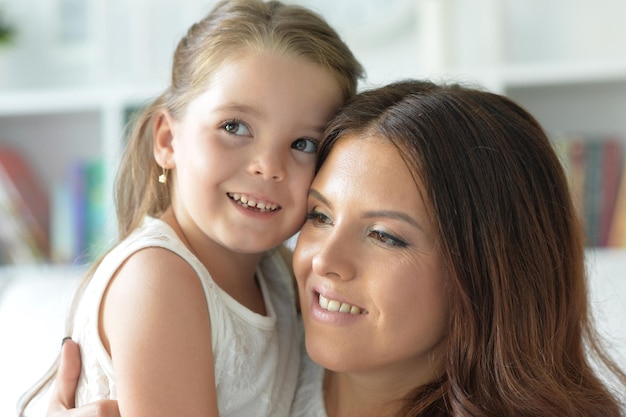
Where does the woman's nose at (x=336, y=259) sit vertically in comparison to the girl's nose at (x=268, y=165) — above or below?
below

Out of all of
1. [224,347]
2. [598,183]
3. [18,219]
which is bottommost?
[18,219]

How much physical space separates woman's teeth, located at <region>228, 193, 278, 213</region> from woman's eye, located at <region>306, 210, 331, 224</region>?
63 mm

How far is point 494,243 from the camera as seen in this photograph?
4.59ft

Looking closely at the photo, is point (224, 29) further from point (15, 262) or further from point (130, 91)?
point (15, 262)

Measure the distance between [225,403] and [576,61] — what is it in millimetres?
2054

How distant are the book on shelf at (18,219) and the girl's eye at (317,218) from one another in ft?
6.69

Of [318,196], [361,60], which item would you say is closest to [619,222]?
[361,60]

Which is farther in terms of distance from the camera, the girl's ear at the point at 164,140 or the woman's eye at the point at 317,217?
the girl's ear at the point at 164,140

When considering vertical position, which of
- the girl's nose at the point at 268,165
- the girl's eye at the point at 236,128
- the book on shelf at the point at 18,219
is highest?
the girl's eye at the point at 236,128

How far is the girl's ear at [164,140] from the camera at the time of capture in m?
1.66

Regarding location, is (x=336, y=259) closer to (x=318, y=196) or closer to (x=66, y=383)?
(x=318, y=196)

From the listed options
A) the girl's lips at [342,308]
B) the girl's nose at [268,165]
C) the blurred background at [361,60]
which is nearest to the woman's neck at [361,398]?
the girl's lips at [342,308]

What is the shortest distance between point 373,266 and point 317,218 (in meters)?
0.16

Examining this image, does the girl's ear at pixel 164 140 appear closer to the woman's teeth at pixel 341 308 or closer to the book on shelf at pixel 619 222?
the woman's teeth at pixel 341 308
